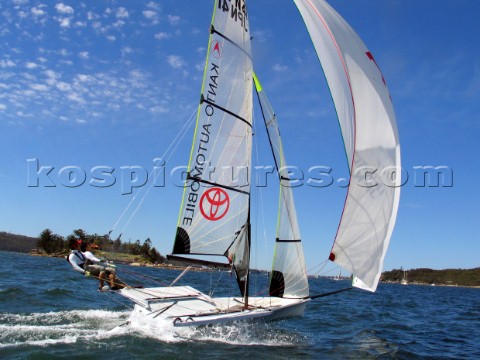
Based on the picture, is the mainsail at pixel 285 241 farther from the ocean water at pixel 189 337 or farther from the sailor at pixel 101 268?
the sailor at pixel 101 268

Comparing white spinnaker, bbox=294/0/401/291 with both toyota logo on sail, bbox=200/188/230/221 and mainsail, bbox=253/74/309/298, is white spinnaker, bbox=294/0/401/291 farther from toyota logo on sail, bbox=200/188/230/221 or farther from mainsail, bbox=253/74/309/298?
toyota logo on sail, bbox=200/188/230/221

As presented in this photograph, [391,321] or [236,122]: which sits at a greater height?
[236,122]

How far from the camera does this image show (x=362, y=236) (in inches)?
389

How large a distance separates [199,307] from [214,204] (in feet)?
9.07

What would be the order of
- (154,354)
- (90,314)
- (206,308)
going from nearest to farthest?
1. (154,354)
2. (206,308)
3. (90,314)

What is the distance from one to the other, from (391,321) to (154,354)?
490 inches

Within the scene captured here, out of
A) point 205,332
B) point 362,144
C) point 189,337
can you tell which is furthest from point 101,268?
point 362,144

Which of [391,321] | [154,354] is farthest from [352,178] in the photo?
[391,321]

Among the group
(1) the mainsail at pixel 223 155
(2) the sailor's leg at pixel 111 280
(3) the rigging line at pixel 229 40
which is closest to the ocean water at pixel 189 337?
(2) the sailor's leg at pixel 111 280

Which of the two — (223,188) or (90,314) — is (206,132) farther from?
(90,314)

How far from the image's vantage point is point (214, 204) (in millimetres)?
10953

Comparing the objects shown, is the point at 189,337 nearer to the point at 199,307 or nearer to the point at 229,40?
the point at 199,307

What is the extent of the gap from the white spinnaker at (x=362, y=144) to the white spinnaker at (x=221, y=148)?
235 centimetres

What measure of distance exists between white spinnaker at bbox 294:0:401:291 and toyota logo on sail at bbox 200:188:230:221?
3.11 meters
